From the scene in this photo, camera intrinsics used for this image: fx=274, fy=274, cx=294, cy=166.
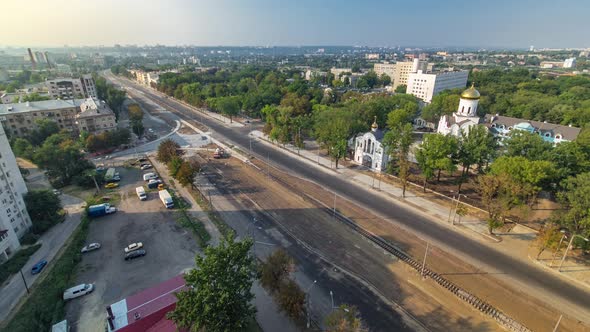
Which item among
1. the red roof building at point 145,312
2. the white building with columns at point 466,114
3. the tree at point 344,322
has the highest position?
the white building with columns at point 466,114

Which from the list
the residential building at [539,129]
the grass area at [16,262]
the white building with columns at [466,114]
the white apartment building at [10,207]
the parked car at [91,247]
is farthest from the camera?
the white building with columns at [466,114]

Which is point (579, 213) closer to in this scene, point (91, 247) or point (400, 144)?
point (400, 144)

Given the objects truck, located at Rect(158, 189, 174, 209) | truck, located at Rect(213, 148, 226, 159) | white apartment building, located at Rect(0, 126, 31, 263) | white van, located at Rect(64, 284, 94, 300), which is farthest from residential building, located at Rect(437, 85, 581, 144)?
white apartment building, located at Rect(0, 126, 31, 263)

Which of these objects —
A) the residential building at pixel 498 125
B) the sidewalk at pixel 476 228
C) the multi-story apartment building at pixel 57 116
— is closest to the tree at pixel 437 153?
the sidewalk at pixel 476 228

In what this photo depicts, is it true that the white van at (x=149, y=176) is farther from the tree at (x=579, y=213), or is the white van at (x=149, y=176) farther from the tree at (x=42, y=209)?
the tree at (x=579, y=213)

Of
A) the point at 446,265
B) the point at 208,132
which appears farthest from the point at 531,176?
the point at 208,132

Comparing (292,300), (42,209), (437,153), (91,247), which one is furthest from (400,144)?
(42,209)

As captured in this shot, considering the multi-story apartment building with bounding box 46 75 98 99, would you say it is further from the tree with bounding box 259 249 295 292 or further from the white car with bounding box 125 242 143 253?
the tree with bounding box 259 249 295 292
